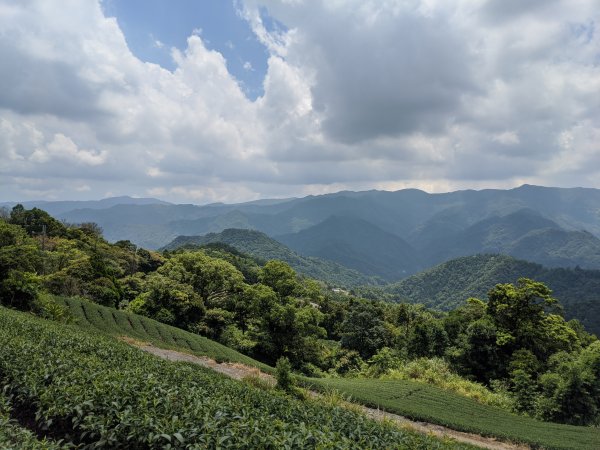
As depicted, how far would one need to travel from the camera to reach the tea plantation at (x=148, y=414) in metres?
5.79

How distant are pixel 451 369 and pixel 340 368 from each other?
10601 millimetres

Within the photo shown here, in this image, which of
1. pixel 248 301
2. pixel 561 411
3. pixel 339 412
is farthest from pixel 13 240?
pixel 561 411

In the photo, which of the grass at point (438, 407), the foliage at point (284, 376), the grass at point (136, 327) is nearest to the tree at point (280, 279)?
the grass at point (136, 327)

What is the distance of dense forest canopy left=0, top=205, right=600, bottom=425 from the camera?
25.0 meters

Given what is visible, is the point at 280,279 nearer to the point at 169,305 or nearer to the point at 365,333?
the point at 365,333

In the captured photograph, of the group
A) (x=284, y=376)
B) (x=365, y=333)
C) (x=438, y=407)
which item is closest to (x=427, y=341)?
(x=365, y=333)

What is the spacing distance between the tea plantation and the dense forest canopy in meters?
18.3

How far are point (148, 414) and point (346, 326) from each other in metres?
40.8

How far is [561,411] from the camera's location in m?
23.1

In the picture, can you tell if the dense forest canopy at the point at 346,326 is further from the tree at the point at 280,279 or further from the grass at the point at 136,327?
the grass at the point at 136,327

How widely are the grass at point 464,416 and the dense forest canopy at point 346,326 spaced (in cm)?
527

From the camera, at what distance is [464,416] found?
62.1ft

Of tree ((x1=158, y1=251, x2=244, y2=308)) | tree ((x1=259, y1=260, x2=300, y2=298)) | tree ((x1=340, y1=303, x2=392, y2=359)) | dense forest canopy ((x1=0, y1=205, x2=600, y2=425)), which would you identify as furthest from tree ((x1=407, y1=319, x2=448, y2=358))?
tree ((x1=158, y1=251, x2=244, y2=308))

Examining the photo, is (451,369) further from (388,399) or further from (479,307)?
(388,399)
